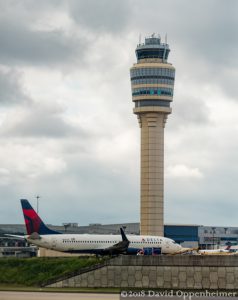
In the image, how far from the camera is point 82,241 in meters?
140

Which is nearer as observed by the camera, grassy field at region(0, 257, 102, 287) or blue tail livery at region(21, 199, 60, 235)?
grassy field at region(0, 257, 102, 287)

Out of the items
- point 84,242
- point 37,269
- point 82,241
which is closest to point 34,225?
point 82,241

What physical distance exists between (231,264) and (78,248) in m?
33.0

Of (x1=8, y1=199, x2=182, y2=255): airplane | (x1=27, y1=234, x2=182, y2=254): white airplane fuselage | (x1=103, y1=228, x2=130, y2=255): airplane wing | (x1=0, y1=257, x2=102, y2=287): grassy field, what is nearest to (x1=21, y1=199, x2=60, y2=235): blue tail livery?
(x1=8, y1=199, x2=182, y2=255): airplane

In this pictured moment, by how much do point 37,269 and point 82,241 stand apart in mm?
8794

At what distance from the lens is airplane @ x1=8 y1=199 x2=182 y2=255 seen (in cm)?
13900

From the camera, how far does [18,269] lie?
141 m

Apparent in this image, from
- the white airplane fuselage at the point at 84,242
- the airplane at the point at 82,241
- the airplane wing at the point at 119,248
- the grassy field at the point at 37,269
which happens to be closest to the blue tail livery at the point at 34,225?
the airplane at the point at 82,241

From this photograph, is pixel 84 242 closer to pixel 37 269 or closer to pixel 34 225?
pixel 37 269

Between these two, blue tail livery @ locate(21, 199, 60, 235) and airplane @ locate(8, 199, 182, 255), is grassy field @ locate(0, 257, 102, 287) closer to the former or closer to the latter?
airplane @ locate(8, 199, 182, 255)

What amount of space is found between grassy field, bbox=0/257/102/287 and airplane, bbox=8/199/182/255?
2267mm

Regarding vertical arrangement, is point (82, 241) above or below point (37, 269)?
above

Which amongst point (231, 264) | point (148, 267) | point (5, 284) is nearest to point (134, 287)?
point (148, 267)

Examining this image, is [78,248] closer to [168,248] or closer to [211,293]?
[168,248]
